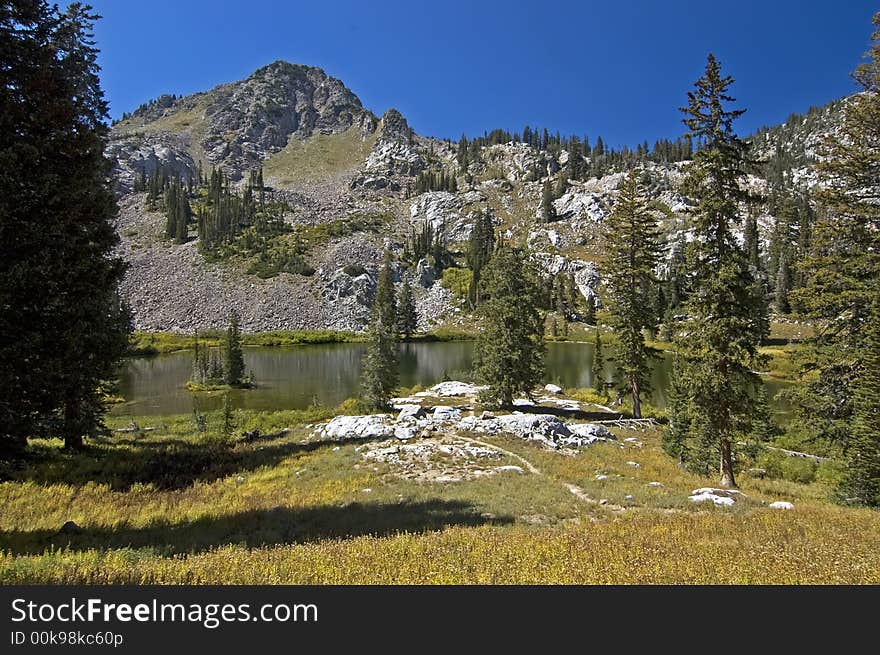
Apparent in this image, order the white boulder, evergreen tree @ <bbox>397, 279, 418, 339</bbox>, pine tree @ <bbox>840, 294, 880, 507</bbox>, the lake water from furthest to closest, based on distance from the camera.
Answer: evergreen tree @ <bbox>397, 279, 418, 339</bbox> → the lake water → the white boulder → pine tree @ <bbox>840, 294, 880, 507</bbox>

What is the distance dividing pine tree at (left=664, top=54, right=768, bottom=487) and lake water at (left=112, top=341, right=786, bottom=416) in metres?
15.3

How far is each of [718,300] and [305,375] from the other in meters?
65.8

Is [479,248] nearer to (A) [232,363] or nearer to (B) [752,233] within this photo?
(A) [232,363]

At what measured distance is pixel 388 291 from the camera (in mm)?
123938

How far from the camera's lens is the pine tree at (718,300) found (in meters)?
16.5

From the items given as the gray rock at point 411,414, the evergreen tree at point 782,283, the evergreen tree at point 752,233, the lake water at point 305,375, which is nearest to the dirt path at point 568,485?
the gray rock at point 411,414

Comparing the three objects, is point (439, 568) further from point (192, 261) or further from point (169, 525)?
point (192, 261)

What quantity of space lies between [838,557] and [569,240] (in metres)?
178

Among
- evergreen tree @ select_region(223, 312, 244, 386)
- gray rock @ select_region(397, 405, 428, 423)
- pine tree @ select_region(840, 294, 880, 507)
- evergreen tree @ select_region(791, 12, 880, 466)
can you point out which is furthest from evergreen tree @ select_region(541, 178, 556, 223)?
pine tree @ select_region(840, 294, 880, 507)

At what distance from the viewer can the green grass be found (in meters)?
6.66

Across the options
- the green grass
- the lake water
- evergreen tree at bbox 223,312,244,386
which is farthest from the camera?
evergreen tree at bbox 223,312,244,386

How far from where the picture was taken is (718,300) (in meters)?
16.7

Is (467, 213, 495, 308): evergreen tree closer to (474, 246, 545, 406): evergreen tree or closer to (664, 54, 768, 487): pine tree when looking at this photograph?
(474, 246, 545, 406): evergreen tree

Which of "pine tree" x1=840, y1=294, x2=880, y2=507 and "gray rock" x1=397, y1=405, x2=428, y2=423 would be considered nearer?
"pine tree" x1=840, y1=294, x2=880, y2=507
